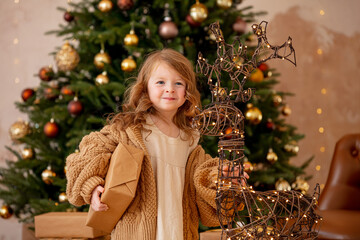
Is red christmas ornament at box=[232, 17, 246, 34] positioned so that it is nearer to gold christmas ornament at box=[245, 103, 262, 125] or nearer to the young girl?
gold christmas ornament at box=[245, 103, 262, 125]

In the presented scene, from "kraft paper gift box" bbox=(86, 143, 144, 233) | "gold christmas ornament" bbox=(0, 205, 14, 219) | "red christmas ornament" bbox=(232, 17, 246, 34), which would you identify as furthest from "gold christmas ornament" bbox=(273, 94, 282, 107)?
"gold christmas ornament" bbox=(0, 205, 14, 219)

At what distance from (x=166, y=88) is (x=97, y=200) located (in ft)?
1.49

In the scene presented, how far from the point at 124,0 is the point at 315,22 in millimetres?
1871

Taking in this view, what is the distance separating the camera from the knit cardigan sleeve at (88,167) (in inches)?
55.2

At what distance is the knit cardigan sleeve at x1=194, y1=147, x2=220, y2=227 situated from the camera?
1459mm

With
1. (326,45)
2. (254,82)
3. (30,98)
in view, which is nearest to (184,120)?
(254,82)

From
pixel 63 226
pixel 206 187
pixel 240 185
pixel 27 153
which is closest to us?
pixel 240 185

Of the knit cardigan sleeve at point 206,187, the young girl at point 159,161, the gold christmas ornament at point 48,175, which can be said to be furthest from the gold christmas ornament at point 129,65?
the knit cardigan sleeve at point 206,187

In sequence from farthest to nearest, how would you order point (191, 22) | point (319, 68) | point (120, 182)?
point (319, 68) < point (191, 22) < point (120, 182)

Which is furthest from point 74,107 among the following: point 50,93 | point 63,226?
point 63,226

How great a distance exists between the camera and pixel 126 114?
1624 mm

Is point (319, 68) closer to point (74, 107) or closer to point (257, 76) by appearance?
point (257, 76)

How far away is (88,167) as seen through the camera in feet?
4.62

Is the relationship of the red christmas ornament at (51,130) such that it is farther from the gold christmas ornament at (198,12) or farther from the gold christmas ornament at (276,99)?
the gold christmas ornament at (276,99)
